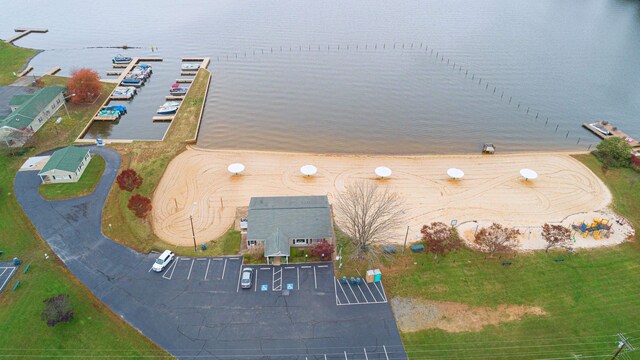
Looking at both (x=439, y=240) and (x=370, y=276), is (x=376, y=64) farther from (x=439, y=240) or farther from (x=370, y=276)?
(x=370, y=276)

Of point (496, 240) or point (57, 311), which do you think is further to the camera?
point (496, 240)

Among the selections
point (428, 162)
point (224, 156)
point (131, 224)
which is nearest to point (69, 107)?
point (224, 156)

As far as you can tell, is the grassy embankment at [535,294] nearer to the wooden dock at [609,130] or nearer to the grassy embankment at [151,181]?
the grassy embankment at [151,181]

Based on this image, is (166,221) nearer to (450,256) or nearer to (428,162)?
(450,256)

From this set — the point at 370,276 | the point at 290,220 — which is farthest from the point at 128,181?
the point at 370,276

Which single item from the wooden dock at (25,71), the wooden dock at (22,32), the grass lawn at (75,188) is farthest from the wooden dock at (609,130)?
the wooden dock at (22,32)
